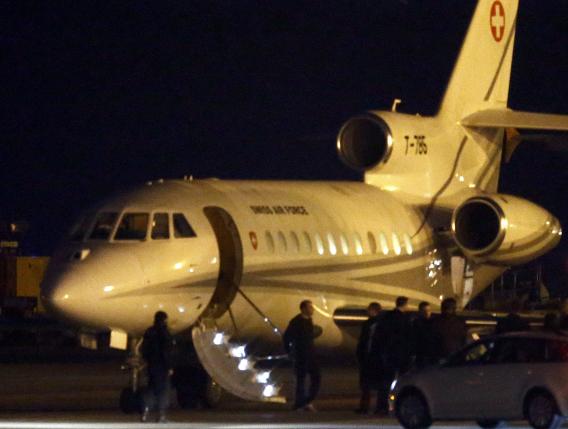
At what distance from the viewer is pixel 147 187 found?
26891mm

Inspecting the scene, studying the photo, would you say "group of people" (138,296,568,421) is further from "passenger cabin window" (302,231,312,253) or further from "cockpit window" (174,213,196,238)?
"passenger cabin window" (302,231,312,253)

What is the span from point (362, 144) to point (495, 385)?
11.5m

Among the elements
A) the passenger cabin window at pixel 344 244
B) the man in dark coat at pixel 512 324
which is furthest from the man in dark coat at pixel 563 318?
the passenger cabin window at pixel 344 244

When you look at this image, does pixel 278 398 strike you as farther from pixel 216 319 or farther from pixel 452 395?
pixel 452 395

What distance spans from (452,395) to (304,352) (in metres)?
3.91

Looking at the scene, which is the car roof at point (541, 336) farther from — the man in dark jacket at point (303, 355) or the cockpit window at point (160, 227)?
the cockpit window at point (160, 227)

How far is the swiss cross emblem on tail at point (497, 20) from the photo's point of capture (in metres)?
33.5

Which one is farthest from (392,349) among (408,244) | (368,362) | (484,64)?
Result: (484,64)

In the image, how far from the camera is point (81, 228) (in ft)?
84.9

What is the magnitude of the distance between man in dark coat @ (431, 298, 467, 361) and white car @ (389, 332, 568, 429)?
1.89 meters

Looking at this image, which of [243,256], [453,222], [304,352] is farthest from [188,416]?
[453,222]

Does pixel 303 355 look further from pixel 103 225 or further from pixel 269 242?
pixel 103 225

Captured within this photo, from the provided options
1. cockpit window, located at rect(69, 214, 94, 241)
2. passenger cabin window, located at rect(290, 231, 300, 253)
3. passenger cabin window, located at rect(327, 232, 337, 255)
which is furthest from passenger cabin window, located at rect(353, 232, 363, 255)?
cockpit window, located at rect(69, 214, 94, 241)

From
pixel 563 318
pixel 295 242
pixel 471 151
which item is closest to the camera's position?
pixel 563 318
